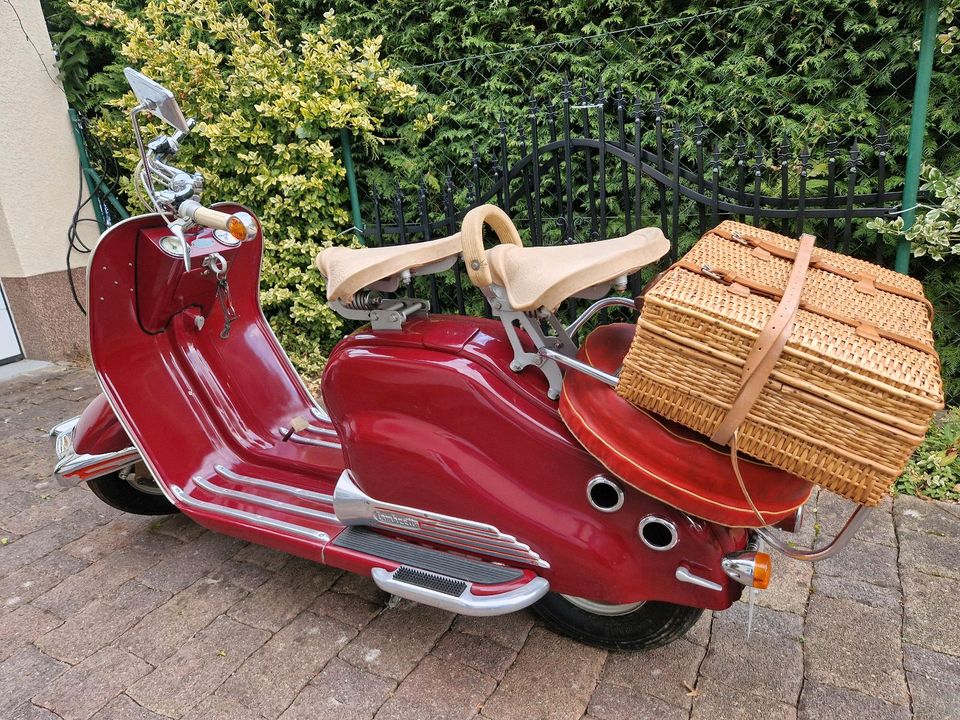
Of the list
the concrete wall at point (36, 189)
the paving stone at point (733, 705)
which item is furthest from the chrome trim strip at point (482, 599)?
the concrete wall at point (36, 189)

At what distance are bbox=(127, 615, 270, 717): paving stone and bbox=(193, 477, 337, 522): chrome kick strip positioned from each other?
41cm

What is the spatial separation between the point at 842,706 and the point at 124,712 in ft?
6.79

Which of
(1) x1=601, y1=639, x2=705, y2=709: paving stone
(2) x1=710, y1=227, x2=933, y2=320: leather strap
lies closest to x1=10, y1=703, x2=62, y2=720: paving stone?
(1) x1=601, y1=639, x2=705, y2=709: paving stone

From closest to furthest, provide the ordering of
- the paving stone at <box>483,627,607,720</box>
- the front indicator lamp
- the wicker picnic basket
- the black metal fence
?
the wicker picnic basket < the front indicator lamp < the paving stone at <box>483,627,607,720</box> < the black metal fence

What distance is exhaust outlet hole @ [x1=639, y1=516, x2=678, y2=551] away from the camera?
5.54ft

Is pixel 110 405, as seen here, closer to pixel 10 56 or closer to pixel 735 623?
pixel 735 623

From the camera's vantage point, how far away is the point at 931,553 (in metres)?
2.44

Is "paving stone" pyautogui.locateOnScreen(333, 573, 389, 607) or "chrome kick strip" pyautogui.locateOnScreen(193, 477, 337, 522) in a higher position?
"chrome kick strip" pyautogui.locateOnScreen(193, 477, 337, 522)

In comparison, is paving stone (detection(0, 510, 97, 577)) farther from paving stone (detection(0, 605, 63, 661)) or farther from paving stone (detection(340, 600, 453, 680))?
paving stone (detection(340, 600, 453, 680))

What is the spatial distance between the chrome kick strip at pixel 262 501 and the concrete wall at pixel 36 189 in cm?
358

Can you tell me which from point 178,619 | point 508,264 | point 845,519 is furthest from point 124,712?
point 845,519

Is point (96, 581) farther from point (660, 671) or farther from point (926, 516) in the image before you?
point (926, 516)

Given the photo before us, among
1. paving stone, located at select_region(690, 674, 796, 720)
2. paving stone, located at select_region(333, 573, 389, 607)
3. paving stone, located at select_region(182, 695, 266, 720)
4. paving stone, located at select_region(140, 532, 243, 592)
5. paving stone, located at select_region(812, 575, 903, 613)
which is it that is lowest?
paving stone, located at select_region(812, 575, 903, 613)

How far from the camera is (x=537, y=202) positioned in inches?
135
